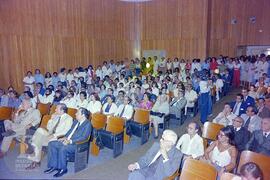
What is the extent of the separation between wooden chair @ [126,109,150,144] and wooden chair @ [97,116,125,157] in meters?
0.71

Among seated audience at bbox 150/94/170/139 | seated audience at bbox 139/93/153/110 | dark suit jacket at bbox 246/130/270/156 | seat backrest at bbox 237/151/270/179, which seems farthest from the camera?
seated audience at bbox 139/93/153/110

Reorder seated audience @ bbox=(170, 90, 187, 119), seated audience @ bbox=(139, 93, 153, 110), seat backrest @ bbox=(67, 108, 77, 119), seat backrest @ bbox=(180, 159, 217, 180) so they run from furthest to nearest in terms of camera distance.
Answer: seated audience @ bbox=(170, 90, 187, 119), seated audience @ bbox=(139, 93, 153, 110), seat backrest @ bbox=(67, 108, 77, 119), seat backrest @ bbox=(180, 159, 217, 180)

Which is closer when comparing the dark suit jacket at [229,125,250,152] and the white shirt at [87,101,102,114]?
the dark suit jacket at [229,125,250,152]

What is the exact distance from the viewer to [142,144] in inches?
263

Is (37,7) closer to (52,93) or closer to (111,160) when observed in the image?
(52,93)

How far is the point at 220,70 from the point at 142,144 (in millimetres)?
7047

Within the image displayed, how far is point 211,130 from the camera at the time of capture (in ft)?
16.9

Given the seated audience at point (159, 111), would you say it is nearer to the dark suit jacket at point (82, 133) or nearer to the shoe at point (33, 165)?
the dark suit jacket at point (82, 133)

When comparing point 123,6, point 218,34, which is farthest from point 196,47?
point 123,6

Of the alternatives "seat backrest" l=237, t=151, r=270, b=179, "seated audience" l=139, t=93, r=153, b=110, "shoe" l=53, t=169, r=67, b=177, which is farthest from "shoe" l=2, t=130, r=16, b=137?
"seat backrest" l=237, t=151, r=270, b=179

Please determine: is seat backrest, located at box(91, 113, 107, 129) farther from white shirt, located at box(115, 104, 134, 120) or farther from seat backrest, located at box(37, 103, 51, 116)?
seat backrest, located at box(37, 103, 51, 116)

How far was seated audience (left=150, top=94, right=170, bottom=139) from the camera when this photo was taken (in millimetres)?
7152

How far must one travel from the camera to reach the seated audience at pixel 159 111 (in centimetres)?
715

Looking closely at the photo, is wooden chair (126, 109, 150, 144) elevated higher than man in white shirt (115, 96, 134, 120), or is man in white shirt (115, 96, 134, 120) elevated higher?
man in white shirt (115, 96, 134, 120)
